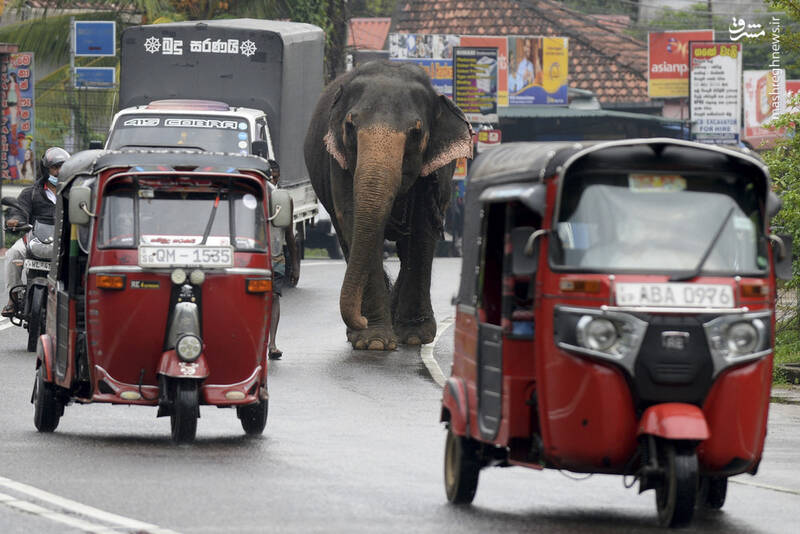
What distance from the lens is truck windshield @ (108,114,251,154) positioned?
85.0ft

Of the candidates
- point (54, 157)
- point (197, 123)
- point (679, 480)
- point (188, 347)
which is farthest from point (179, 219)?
point (197, 123)

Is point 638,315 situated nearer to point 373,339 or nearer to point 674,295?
point 674,295

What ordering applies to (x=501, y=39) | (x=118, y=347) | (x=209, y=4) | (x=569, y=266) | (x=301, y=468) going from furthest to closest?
1. (x=501, y=39)
2. (x=209, y=4)
3. (x=118, y=347)
4. (x=301, y=468)
5. (x=569, y=266)

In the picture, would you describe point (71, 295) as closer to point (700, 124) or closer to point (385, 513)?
point (385, 513)

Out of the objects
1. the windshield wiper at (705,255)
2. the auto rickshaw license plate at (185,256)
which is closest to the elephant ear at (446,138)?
the auto rickshaw license plate at (185,256)

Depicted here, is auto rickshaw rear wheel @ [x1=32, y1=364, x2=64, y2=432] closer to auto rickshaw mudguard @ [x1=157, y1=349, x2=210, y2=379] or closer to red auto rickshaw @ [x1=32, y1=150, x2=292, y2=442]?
red auto rickshaw @ [x1=32, y1=150, x2=292, y2=442]

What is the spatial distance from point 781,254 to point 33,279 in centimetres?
1078

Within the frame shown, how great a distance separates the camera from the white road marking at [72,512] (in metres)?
9.94

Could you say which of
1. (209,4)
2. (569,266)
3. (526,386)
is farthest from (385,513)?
(209,4)

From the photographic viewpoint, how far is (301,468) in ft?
41.0

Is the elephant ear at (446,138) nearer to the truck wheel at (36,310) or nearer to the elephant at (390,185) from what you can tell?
the elephant at (390,185)

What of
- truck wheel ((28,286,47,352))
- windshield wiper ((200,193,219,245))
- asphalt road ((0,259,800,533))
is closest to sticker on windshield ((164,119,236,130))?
truck wheel ((28,286,47,352))

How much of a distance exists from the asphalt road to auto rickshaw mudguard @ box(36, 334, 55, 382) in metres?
0.44

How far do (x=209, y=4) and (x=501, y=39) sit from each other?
20.7 m
